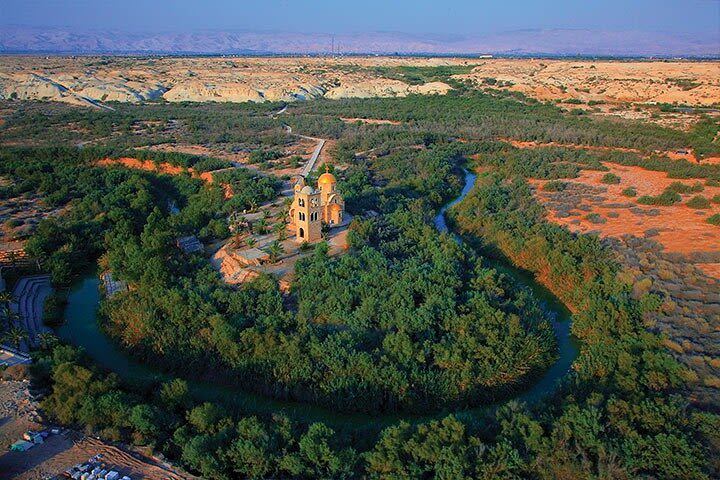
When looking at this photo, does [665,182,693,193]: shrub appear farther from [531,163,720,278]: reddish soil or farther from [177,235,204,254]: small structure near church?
[177,235,204,254]: small structure near church

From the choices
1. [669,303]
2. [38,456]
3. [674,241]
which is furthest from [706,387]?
[38,456]

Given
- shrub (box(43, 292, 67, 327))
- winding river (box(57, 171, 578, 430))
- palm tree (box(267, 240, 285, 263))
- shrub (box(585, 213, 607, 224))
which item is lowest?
winding river (box(57, 171, 578, 430))

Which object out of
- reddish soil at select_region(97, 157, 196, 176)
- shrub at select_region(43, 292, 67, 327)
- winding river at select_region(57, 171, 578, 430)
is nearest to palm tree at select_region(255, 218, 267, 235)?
winding river at select_region(57, 171, 578, 430)

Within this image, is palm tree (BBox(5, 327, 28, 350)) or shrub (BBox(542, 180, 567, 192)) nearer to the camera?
palm tree (BBox(5, 327, 28, 350))

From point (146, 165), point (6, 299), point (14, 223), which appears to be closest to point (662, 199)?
point (6, 299)

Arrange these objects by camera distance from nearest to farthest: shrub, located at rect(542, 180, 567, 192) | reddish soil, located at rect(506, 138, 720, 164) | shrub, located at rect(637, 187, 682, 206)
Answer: shrub, located at rect(637, 187, 682, 206)
shrub, located at rect(542, 180, 567, 192)
reddish soil, located at rect(506, 138, 720, 164)

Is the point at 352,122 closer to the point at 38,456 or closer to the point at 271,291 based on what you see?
the point at 271,291

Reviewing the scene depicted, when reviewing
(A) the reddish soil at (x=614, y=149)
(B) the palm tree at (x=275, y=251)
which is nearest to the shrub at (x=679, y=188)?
(A) the reddish soil at (x=614, y=149)
